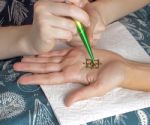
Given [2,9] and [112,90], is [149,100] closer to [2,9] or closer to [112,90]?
[112,90]

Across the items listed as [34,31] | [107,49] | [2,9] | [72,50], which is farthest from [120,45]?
[2,9]

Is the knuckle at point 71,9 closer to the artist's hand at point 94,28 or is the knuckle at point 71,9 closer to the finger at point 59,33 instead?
the finger at point 59,33

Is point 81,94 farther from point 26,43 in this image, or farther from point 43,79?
point 26,43

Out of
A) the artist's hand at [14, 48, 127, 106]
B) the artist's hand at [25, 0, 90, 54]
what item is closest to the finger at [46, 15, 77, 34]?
the artist's hand at [25, 0, 90, 54]

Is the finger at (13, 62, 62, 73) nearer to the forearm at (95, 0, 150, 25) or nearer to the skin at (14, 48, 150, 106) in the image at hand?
the skin at (14, 48, 150, 106)

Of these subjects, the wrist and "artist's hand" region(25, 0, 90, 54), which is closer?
"artist's hand" region(25, 0, 90, 54)

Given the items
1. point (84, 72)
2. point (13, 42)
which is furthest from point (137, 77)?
point (13, 42)
